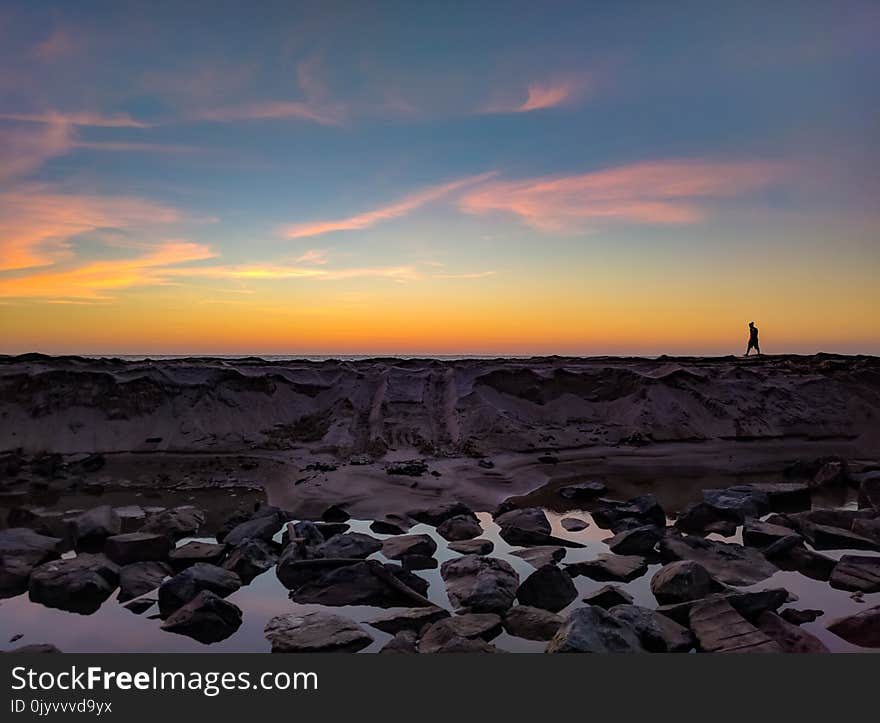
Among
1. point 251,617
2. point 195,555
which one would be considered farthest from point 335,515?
point 251,617

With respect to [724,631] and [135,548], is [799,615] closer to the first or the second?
[724,631]

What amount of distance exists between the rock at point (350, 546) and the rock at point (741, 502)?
656 centimetres

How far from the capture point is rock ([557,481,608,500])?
13539 mm

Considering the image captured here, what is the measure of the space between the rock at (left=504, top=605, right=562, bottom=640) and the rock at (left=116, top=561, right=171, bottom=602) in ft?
15.6

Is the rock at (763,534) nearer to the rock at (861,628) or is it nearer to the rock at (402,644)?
the rock at (861,628)

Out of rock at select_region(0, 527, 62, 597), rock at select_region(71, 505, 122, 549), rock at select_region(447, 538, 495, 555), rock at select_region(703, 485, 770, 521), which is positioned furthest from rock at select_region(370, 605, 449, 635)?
rock at select_region(703, 485, 770, 521)

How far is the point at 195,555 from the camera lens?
8992 millimetres

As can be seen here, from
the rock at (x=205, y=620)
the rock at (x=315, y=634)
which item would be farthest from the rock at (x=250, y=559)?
the rock at (x=315, y=634)

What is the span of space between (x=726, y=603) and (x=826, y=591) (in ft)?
7.01

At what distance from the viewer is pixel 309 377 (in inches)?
890

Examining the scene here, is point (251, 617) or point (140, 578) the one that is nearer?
point (251, 617)

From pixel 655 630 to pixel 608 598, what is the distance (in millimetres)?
1048

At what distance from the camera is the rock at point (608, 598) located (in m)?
7.05

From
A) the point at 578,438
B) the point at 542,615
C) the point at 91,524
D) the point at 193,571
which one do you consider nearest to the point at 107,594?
the point at 193,571
